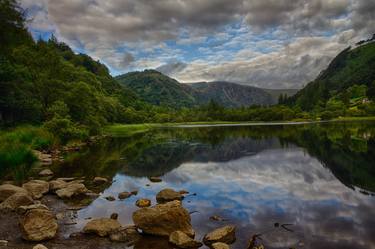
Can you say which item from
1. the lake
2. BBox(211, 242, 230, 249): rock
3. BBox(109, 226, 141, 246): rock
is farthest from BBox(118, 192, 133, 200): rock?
BBox(211, 242, 230, 249): rock

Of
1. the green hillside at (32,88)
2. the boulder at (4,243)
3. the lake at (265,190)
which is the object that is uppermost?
the green hillside at (32,88)

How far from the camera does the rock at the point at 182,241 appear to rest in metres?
14.6

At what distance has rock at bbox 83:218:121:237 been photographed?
1591 centimetres

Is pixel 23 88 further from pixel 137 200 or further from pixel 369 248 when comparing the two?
pixel 369 248

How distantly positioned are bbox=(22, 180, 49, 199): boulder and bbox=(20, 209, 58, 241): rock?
803cm

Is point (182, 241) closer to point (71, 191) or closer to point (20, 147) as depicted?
point (71, 191)

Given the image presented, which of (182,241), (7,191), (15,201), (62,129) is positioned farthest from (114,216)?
(62,129)

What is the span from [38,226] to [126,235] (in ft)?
14.6

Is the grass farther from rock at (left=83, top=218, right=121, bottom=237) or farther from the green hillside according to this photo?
rock at (left=83, top=218, right=121, bottom=237)

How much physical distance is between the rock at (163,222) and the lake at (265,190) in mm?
1087

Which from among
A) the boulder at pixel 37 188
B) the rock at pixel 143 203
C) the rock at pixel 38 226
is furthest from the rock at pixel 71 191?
the rock at pixel 38 226

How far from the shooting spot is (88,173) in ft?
114

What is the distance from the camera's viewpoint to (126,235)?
1592 centimetres

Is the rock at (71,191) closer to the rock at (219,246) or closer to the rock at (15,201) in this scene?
the rock at (15,201)
